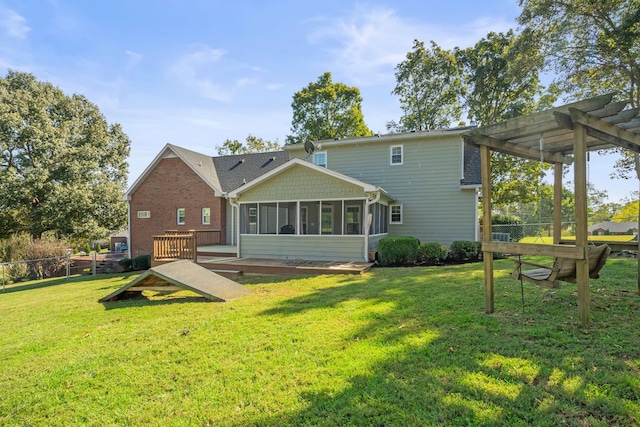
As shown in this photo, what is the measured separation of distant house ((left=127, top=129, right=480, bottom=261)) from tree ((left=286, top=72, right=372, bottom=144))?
1114 cm

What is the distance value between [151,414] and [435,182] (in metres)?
13.4

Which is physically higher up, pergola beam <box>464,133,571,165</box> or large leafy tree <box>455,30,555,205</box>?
large leafy tree <box>455,30,555,205</box>

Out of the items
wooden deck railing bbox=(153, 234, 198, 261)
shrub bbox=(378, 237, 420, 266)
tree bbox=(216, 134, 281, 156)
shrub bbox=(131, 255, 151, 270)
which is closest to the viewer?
shrub bbox=(378, 237, 420, 266)

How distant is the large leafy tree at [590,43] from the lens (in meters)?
13.1

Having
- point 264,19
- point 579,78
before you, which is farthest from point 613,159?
point 264,19

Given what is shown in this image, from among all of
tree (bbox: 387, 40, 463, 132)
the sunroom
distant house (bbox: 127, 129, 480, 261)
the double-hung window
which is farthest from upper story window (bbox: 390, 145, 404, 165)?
the double-hung window

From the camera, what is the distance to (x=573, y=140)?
4.35 metres

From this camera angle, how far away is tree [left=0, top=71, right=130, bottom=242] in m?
21.4

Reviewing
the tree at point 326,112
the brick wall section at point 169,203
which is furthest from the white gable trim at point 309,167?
the tree at point 326,112

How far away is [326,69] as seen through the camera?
2873 cm

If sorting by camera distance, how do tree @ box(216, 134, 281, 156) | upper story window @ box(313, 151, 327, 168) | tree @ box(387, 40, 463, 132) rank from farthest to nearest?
tree @ box(216, 134, 281, 156), tree @ box(387, 40, 463, 132), upper story window @ box(313, 151, 327, 168)

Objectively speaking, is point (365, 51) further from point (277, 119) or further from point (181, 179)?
point (277, 119)

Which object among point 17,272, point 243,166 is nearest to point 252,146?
point 243,166

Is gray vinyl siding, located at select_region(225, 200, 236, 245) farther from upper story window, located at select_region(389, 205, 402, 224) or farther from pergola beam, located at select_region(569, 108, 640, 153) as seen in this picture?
pergola beam, located at select_region(569, 108, 640, 153)
